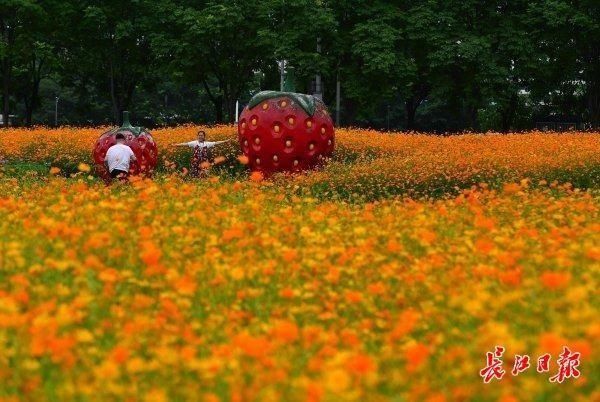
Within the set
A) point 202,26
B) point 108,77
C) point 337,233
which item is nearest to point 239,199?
point 337,233

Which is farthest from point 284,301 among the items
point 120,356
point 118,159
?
point 118,159

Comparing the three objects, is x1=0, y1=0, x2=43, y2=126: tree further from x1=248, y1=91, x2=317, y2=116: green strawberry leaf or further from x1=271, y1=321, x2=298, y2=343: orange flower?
x1=271, y1=321, x2=298, y2=343: orange flower

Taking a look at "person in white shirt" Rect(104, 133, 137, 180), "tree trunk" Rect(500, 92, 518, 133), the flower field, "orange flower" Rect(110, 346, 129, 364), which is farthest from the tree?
"orange flower" Rect(110, 346, 129, 364)

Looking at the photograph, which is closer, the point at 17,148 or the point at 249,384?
the point at 249,384

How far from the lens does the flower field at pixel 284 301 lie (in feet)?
11.4

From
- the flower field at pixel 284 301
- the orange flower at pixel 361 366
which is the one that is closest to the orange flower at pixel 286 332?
the flower field at pixel 284 301

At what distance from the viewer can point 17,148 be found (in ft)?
76.8

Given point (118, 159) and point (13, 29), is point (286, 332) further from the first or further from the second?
point (13, 29)

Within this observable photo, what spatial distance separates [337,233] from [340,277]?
1436mm

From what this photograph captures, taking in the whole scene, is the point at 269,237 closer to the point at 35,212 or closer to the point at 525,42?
the point at 35,212

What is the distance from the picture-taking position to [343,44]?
35500 mm

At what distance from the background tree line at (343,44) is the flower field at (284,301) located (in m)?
26.1

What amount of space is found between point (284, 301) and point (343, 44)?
31.5m

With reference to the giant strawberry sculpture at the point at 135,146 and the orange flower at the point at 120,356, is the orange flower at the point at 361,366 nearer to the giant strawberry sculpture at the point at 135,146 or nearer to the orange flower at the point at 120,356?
the orange flower at the point at 120,356
